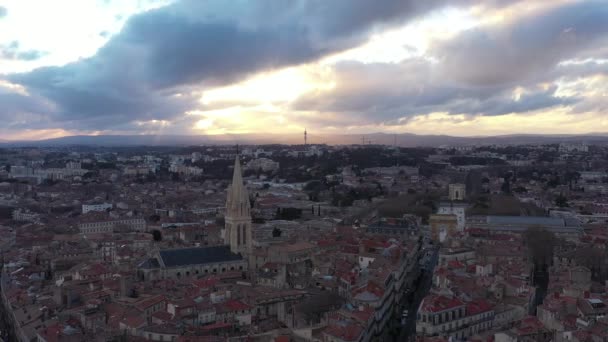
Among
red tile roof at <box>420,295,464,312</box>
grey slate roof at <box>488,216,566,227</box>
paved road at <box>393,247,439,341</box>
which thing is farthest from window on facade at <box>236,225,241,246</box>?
grey slate roof at <box>488,216,566,227</box>

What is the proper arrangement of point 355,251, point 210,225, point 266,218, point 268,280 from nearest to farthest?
1. point 268,280
2. point 355,251
3. point 210,225
4. point 266,218

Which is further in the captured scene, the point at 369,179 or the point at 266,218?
the point at 369,179

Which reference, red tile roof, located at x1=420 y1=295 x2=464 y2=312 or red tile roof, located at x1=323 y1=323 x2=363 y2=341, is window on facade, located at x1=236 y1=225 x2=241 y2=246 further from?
red tile roof, located at x1=323 y1=323 x2=363 y2=341

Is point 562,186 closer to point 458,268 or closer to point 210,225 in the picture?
point 210,225

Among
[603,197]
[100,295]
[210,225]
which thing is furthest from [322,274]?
[603,197]

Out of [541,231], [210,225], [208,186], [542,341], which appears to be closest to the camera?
[542,341]

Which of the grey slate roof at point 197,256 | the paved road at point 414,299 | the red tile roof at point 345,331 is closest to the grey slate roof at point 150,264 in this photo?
the grey slate roof at point 197,256
